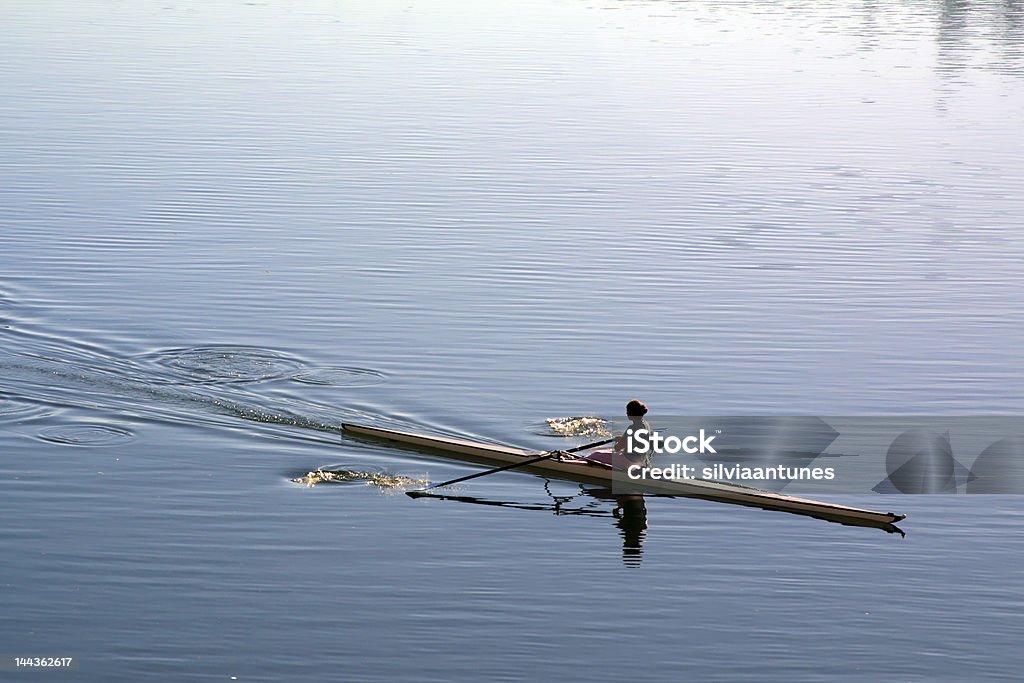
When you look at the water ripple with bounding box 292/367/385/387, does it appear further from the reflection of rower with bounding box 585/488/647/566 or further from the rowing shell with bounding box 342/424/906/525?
the reflection of rower with bounding box 585/488/647/566

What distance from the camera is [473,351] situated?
88.6ft

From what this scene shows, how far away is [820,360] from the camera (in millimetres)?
27016

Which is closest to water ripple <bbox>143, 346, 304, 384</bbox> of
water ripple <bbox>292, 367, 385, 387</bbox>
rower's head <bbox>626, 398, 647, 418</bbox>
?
water ripple <bbox>292, 367, 385, 387</bbox>

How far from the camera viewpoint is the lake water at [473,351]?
17406 mm

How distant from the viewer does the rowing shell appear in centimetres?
2019

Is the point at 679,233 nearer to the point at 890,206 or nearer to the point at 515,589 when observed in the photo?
the point at 890,206

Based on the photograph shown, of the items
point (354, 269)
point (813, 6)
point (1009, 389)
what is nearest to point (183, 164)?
point (354, 269)

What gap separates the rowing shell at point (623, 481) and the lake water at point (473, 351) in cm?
21

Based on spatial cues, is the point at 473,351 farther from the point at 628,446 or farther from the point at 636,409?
the point at 636,409

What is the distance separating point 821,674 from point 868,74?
Result: 50.3 meters

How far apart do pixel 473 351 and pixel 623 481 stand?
253 inches

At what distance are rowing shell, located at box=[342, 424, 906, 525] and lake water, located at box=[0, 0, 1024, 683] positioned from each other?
21 cm

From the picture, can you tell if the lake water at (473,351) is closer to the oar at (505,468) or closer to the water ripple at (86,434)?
the water ripple at (86,434)

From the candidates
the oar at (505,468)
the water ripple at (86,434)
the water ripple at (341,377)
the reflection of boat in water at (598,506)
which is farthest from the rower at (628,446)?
the water ripple at (86,434)
